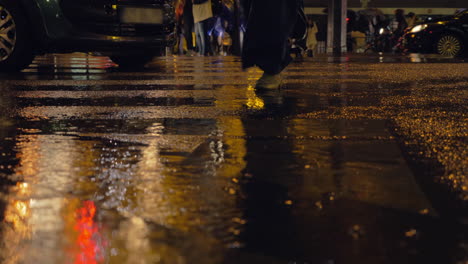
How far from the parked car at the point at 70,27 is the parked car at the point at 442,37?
408 inches

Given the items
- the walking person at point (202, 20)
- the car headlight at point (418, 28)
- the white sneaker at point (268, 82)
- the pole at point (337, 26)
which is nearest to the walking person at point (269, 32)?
the white sneaker at point (268, 82)

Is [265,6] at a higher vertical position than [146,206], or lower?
higher

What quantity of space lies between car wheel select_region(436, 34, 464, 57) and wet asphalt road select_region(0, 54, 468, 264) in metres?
12.7

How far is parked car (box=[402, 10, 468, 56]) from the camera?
1831 cm

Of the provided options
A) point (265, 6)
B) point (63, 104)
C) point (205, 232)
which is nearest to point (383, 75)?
point (265, 6)

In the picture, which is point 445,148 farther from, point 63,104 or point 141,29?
point 141,29

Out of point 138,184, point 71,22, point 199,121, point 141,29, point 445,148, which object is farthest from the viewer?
point 141,29

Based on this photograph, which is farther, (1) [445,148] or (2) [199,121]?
(2) [199,121]

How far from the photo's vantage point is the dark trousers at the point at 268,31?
628cm

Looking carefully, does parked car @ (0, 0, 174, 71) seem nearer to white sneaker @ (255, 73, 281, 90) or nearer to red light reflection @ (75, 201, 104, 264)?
white sneaker @ (255, 73, 281, 90)

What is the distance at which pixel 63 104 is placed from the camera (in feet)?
18.6

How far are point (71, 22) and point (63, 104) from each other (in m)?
3.07

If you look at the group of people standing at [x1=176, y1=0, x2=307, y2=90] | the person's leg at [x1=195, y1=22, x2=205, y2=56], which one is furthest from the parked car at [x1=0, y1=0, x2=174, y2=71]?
the person's leg at [x1=195, y1=22, x2=205, y2=56]

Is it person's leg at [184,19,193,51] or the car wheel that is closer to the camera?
the car wheel
